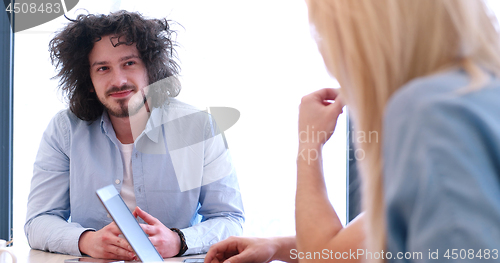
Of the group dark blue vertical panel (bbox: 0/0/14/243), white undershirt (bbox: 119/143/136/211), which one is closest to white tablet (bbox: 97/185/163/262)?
white undershirt (bbox: 119/143/136/211)

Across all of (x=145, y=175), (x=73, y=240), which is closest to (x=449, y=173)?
(x=73, y=240)

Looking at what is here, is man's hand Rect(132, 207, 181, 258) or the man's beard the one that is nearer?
man's hand Rect(132, 207, 181, 258)

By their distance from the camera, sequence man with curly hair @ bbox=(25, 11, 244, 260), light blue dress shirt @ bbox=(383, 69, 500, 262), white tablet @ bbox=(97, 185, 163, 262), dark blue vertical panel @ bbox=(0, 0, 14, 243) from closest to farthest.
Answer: light blue dress shirt @ bbox=(383, 69, 500, 262)
white tablet @ bbox=(97, 185, 163, 262)
man with curly hair @ bbox=(25, 11, 244, 260)
dark blue vertical panel @ bbox=(0, 0, 14, 243)

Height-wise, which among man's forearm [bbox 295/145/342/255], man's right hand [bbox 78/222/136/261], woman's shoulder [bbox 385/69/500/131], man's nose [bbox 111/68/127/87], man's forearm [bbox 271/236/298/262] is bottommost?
man's right hand [bbox 78/222/136/261]

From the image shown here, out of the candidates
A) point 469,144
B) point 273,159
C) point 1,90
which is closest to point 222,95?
point 273,159

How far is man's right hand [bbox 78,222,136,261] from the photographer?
1.01 metres

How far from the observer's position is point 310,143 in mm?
697

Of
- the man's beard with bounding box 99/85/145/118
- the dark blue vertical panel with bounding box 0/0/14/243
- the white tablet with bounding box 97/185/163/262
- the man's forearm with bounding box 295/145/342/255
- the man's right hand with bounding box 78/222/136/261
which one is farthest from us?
the dark blue vertical panel with bounding box 0/0/14/243

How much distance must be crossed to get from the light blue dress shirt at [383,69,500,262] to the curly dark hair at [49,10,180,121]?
149 centimetres

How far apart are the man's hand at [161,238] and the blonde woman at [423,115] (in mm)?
823

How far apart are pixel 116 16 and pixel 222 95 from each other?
60 centimetres

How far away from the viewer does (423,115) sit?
0.27 meters

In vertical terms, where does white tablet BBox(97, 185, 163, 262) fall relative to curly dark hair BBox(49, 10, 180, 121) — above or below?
below

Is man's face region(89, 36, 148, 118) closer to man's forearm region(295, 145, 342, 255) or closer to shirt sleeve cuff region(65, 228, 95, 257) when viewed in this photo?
shirt sleeve cuff region(65, 228, 95, 257)
